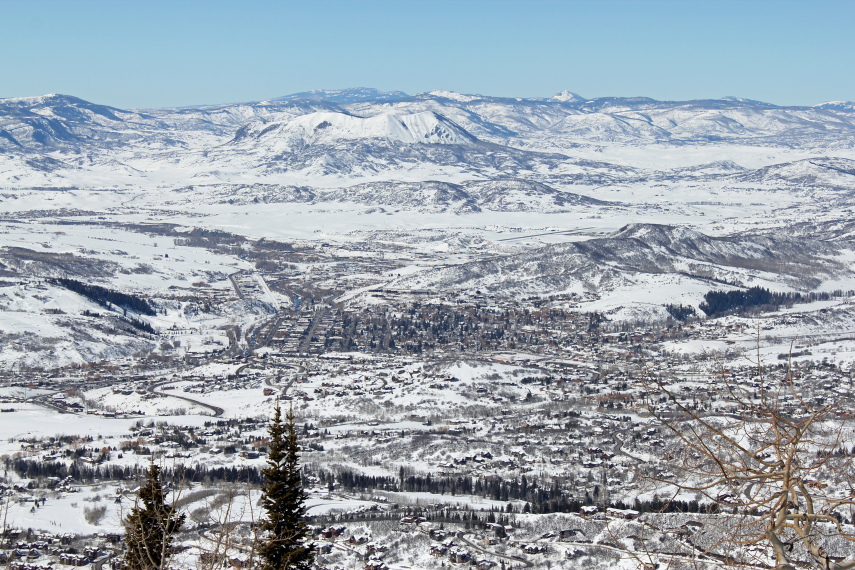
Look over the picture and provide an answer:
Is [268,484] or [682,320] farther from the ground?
[268,484]

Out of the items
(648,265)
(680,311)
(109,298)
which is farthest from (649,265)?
(109,298)

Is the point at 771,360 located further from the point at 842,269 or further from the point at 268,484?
the point at 268,484

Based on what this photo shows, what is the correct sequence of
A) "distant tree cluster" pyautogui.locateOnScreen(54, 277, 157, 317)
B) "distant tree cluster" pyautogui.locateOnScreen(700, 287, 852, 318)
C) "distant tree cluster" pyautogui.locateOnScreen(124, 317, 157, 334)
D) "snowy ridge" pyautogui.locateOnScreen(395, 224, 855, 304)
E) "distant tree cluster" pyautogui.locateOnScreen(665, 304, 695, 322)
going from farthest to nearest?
"snowy ridge" pyautogui.locateOnScreen(395, 224, 855, 304) → "distant tree cluster" pyautogui.locateOnScreen(700, 287, 852, 318) → "distant tree cluster" pyautogui.locateOnScreen(54, 277, 157, 317) → "distant tree cluster" pyautogui.locateOnScreen(665, 304, 695, 322) → "distant tree cluster" pyautogui.locateOnScreen(124, 317, 157, 334)

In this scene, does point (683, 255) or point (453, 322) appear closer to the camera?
point (453, 322)

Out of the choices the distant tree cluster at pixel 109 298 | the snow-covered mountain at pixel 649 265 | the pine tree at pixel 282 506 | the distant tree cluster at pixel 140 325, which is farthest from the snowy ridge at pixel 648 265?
the pine tree at pixel 282 506

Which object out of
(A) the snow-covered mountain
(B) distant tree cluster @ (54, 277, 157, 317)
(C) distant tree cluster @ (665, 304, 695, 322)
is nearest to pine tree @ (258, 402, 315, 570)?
(C) distant tree cluster @ (665, 304, 695, 322)

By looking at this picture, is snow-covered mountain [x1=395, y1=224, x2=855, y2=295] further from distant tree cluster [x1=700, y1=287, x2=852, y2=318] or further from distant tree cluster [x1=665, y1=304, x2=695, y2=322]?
distant tree cluster [x1=665, y1=304, x2=695, y2=322]

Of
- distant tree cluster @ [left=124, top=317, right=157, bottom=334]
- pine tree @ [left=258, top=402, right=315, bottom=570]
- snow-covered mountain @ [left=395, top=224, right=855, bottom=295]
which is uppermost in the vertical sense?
pine tree @ [left=258, top=402, right=315, bottom=570]

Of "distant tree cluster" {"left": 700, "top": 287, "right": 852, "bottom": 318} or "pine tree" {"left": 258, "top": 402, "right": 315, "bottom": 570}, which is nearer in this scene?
"pine tree" {"left": 258, "top": 402, "right": 315, "bottom": 570}

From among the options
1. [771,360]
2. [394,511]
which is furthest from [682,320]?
[394,511]
